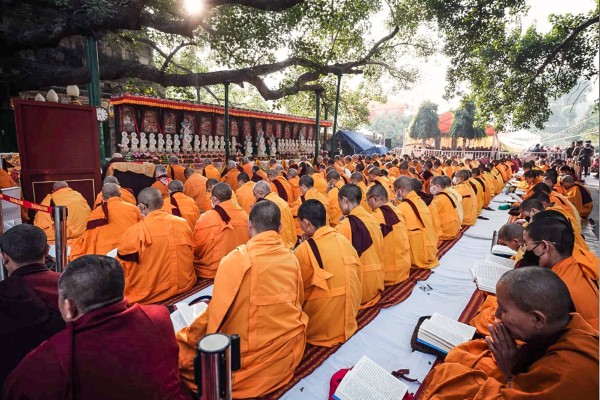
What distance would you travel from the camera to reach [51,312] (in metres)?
2.07

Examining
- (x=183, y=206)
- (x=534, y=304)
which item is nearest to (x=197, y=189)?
(x=183, y=206)

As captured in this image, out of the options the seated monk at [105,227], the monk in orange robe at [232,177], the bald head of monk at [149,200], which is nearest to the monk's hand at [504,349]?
the bald head of monk at [149,200]

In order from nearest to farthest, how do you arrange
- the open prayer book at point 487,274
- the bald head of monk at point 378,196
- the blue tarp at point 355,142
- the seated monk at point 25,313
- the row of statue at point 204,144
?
1. the seated monk at point 25,313
2. the open prayer book at point 487,274
3. the bald head of monk at point 378,196
4. the row of statue at point 204,144
5. the blue tarp at point 355,142

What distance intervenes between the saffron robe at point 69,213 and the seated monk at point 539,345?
5850 millimetres

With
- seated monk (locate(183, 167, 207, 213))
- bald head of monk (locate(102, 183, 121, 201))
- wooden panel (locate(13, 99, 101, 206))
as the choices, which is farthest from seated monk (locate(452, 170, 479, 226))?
wooden panel (locate(13, 99, 101, 206))

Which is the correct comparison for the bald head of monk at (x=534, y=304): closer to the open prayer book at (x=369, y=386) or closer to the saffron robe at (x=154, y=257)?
the open prayer book at (x=369, y=386)

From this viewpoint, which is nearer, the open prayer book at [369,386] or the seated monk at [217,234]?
Result: the open prayer book at [369,386]

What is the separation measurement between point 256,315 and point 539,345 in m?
1.67

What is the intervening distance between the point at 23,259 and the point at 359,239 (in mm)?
2868

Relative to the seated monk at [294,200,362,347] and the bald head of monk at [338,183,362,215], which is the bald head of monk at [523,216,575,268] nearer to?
the seated monk at [294,200,362,347]

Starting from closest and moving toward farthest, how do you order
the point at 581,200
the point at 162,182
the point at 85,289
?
the point at 85,289
the point at 581,200
the point at 162,182

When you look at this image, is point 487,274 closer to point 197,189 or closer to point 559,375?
point 559,375

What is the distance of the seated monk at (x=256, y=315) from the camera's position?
2436 millimetres

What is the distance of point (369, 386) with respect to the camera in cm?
240
